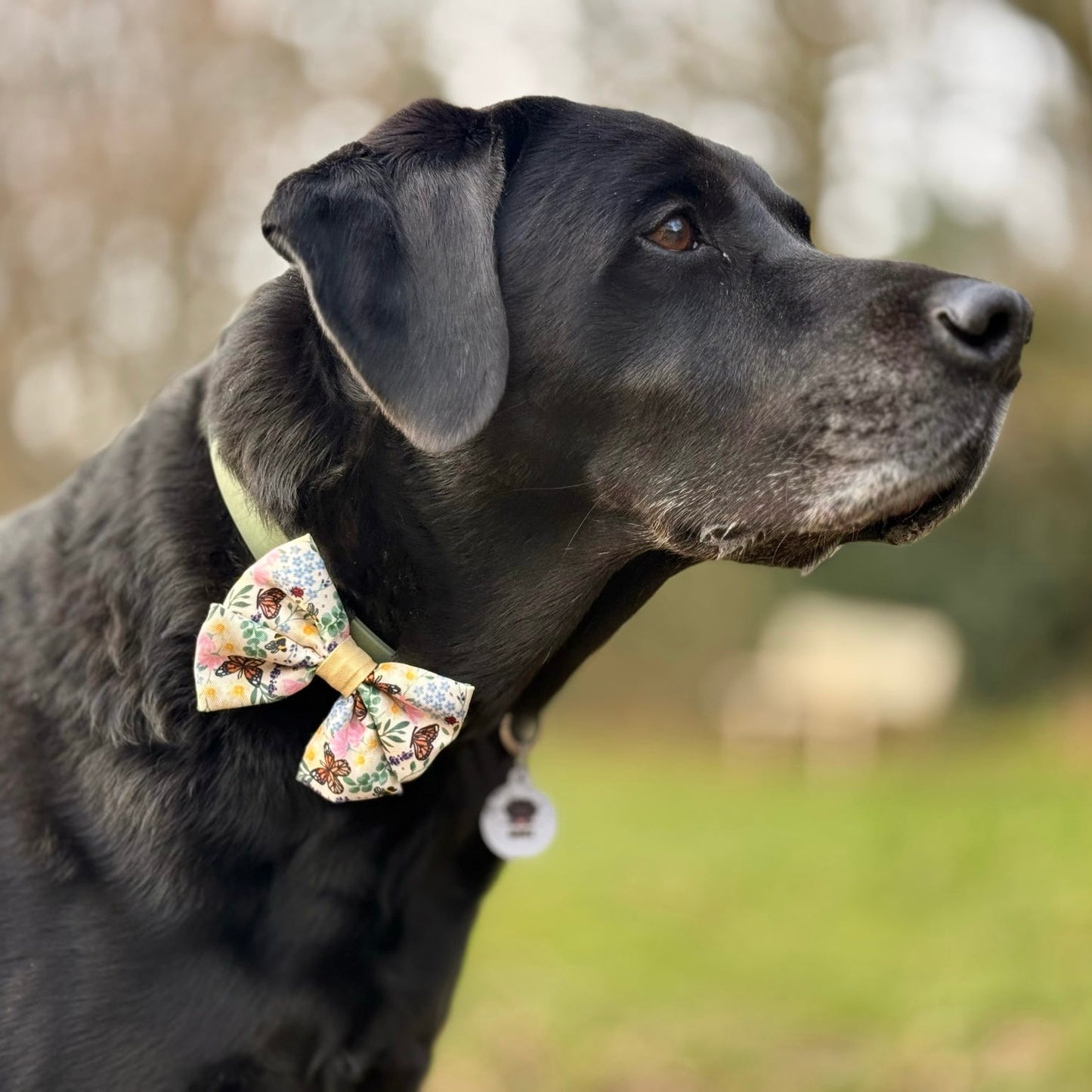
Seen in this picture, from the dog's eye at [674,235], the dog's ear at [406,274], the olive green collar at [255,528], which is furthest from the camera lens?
the dog's eye at [674,235]

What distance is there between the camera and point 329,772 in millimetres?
2055

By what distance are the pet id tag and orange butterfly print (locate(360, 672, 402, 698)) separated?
0.39 metres

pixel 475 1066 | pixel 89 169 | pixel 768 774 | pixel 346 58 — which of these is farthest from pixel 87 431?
pixel 475 1066

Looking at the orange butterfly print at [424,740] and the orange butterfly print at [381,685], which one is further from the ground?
the orange butterfly print at [381,685]

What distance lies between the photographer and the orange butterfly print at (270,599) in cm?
204

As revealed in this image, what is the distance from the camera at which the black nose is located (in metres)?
2.06

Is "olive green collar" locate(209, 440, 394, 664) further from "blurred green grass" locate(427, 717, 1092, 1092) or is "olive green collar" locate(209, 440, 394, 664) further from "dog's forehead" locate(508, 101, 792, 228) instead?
"blurred green grass" locate(427, 717, 1092, 1092)

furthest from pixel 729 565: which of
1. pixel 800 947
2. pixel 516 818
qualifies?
pixel 516 818

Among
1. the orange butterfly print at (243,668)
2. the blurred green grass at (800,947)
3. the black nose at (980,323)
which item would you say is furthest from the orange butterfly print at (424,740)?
the blurred green grass at (800,947)

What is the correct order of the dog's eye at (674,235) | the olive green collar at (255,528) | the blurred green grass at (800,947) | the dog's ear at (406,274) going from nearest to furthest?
the dog's ear at (406,274) < the olive green collar at (255,528) < the dog's eye at (674,235) < the blurred green grass at (800,947)

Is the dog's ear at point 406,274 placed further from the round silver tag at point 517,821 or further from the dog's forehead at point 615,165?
the round silver tag at point 517,821

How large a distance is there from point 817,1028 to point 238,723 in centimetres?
333

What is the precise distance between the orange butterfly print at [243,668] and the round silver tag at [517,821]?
54 centimetres

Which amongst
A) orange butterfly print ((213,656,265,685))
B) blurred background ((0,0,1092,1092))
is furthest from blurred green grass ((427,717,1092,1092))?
orange butterfly print ((213,656,265,685))
